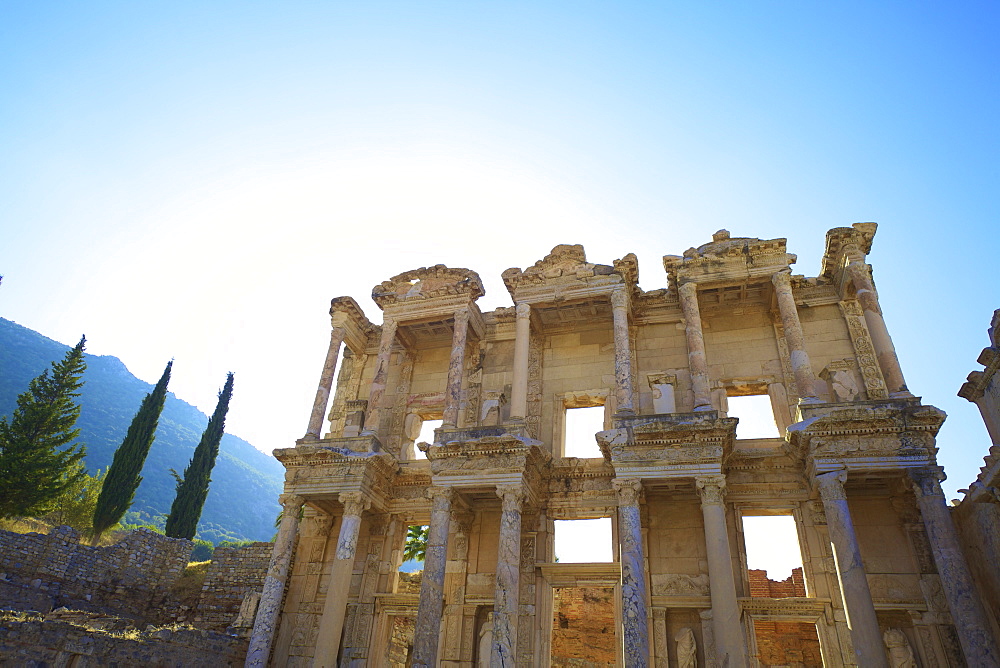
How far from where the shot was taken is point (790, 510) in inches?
542

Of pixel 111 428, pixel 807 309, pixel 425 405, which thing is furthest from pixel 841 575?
pixel 111 428

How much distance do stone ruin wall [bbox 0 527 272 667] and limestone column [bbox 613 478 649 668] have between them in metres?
9.66

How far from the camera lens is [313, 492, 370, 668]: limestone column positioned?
1329 cm

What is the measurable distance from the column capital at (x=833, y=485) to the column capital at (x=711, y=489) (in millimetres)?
1917

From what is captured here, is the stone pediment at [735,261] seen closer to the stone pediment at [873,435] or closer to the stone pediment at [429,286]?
the stone pediment at [873,435]

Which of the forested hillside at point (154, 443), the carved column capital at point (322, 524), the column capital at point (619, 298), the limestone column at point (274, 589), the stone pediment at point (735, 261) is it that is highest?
the forested hillside at point (154, 443)

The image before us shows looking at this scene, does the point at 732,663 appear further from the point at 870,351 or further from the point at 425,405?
the point at 425,405

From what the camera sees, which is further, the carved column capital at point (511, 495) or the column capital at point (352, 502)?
the column capital at point (352, 502)

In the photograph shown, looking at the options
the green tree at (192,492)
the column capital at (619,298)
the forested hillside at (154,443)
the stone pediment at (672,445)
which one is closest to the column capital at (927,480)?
the stone pediment at (672,445)

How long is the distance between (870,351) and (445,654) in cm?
1307

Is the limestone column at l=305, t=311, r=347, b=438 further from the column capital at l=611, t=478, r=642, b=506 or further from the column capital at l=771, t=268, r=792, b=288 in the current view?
the column capital at l=771, t=268, r=792, b=288

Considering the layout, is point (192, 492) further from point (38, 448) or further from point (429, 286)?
point (429, 286)

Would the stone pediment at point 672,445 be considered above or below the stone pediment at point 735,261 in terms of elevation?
below

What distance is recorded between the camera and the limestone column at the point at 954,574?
10.2 metres
